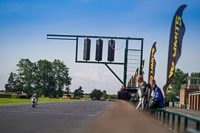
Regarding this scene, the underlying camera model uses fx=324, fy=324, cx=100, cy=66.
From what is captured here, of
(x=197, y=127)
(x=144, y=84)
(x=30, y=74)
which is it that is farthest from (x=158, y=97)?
(x=30, y=74)

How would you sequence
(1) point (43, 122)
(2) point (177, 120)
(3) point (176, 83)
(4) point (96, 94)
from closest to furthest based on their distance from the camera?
(2) point (177, 120) < (1) point (43, 122) < (3) point (176, 83) < (4) point (96, 94)

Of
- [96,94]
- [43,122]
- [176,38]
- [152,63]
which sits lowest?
[96,94]

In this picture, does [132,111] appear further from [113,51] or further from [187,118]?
[113,51]

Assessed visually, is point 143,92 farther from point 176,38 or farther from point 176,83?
point 176,83

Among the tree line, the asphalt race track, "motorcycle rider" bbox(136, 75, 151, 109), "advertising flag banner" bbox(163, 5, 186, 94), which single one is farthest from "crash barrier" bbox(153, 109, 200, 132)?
the tree line

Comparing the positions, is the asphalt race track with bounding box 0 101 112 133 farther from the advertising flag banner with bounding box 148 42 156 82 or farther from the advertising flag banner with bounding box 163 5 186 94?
the advertising flag banner with bounding box 148 42 156 82

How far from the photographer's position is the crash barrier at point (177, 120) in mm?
6562

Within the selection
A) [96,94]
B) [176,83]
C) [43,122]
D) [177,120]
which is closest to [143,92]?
[177,120]

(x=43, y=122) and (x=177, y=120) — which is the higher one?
(x=177, y=120)

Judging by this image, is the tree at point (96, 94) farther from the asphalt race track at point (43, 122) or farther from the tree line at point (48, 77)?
the asphalt race track at point (43, 122)

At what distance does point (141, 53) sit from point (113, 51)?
2068 mm

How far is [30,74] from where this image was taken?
396ft

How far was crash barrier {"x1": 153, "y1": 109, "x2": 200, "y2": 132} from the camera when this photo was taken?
258 inches

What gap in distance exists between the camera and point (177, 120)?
27.4 ft
